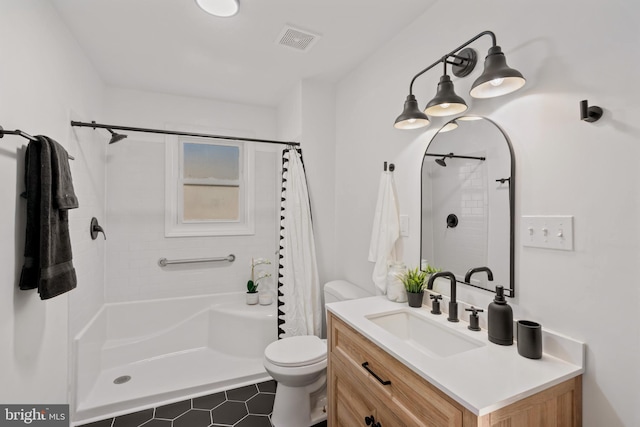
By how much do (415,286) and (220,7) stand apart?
1.87 m

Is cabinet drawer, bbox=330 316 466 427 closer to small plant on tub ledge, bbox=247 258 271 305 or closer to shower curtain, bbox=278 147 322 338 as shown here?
shower curtain, bbox=278 147 322 338

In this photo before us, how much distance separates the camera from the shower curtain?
2.39 meters

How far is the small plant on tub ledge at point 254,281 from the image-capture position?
2972mm

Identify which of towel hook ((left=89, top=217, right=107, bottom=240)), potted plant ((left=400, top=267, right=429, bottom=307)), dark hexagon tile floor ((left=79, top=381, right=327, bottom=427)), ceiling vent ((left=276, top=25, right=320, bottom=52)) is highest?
ceiling vent ((left=276, top=25, right=320, bottom=52))

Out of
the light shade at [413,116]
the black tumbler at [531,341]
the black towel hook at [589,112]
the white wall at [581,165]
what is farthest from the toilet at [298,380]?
the black towel hook at [589,112]

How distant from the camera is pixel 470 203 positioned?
1450 mm

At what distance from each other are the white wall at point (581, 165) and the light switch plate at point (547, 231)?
24 mm

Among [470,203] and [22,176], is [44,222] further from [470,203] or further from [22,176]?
[470,203]

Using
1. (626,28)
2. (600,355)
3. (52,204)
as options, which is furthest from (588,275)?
(52,204)

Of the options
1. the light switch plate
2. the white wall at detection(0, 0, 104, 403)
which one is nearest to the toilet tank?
Answer: the light switch plate

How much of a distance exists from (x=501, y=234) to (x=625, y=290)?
1.39 feet

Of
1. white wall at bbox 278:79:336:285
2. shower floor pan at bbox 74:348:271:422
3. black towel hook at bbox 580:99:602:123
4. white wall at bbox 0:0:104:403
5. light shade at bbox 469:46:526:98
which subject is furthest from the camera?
white wall at bbox 278:79:336:285

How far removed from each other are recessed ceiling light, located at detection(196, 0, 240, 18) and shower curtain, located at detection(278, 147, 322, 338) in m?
1.05

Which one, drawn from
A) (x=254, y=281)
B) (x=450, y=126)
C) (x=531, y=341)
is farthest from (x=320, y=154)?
(x=531, y=341)
